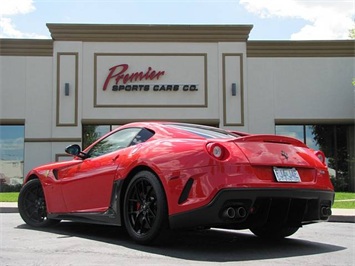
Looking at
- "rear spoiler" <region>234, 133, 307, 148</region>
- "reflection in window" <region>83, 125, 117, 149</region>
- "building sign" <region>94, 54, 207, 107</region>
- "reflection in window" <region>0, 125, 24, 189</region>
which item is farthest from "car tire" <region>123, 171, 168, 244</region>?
"reflection in window" <region>0, 125, 24, 189</region>

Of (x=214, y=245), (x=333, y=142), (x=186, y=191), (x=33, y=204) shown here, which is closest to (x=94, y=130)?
(x=333, y=142)

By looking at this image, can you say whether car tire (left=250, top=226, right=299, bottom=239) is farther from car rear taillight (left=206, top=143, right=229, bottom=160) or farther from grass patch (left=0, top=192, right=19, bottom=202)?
grass patch (left=0, top=192, right=19, bottom=202)

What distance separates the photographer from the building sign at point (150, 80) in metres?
17.8

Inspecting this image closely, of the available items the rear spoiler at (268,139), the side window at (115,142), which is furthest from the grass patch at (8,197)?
the rear spoiler at (268,139)

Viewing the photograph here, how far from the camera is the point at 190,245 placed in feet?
15.6

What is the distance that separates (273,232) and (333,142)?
1390cm

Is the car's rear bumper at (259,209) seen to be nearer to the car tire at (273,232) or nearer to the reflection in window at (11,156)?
the car tire at (273,232)

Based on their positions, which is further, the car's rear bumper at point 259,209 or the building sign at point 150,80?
the building sign at point 150,80

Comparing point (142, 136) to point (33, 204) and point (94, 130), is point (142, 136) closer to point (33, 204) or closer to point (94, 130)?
point (33, 204)

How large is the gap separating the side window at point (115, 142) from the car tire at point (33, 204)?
1270mm

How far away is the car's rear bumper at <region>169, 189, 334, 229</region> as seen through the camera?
407cm

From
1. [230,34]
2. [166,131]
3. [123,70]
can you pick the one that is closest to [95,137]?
[123,70]

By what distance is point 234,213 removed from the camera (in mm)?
4102

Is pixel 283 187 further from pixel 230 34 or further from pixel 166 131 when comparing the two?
pixel 230 34
